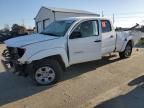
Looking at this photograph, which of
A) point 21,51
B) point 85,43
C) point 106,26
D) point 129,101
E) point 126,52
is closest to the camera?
Answer: point 129,101

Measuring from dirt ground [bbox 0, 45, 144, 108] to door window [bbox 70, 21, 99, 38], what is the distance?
51.8 inches

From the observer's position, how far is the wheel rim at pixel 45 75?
7.22 m

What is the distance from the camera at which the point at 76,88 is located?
6945mm

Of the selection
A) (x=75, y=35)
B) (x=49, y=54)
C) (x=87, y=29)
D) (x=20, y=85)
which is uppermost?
(x=87, y=29)

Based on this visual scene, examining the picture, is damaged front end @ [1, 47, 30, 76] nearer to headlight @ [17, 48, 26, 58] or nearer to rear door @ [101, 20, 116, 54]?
headlight @ [17, 48, 26, 58]

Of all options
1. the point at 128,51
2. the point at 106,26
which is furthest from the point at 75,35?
the point at 128,51

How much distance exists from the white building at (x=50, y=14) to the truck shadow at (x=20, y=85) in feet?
70.1

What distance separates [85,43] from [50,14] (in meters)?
24.6

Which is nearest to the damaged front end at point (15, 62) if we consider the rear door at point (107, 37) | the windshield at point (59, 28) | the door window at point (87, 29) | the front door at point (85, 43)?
the windshield at point (59, 28)

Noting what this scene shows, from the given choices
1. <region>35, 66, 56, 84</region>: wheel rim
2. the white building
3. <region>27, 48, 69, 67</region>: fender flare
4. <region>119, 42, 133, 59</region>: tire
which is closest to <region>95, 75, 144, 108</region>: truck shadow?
<region>35, 66, 56, 84</region>: wheel rim

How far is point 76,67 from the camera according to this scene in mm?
9680

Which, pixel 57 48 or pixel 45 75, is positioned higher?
pixel 57 48

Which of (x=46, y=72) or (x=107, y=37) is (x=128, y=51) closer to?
(x=107, y=37)

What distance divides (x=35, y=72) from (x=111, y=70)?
3.04m
